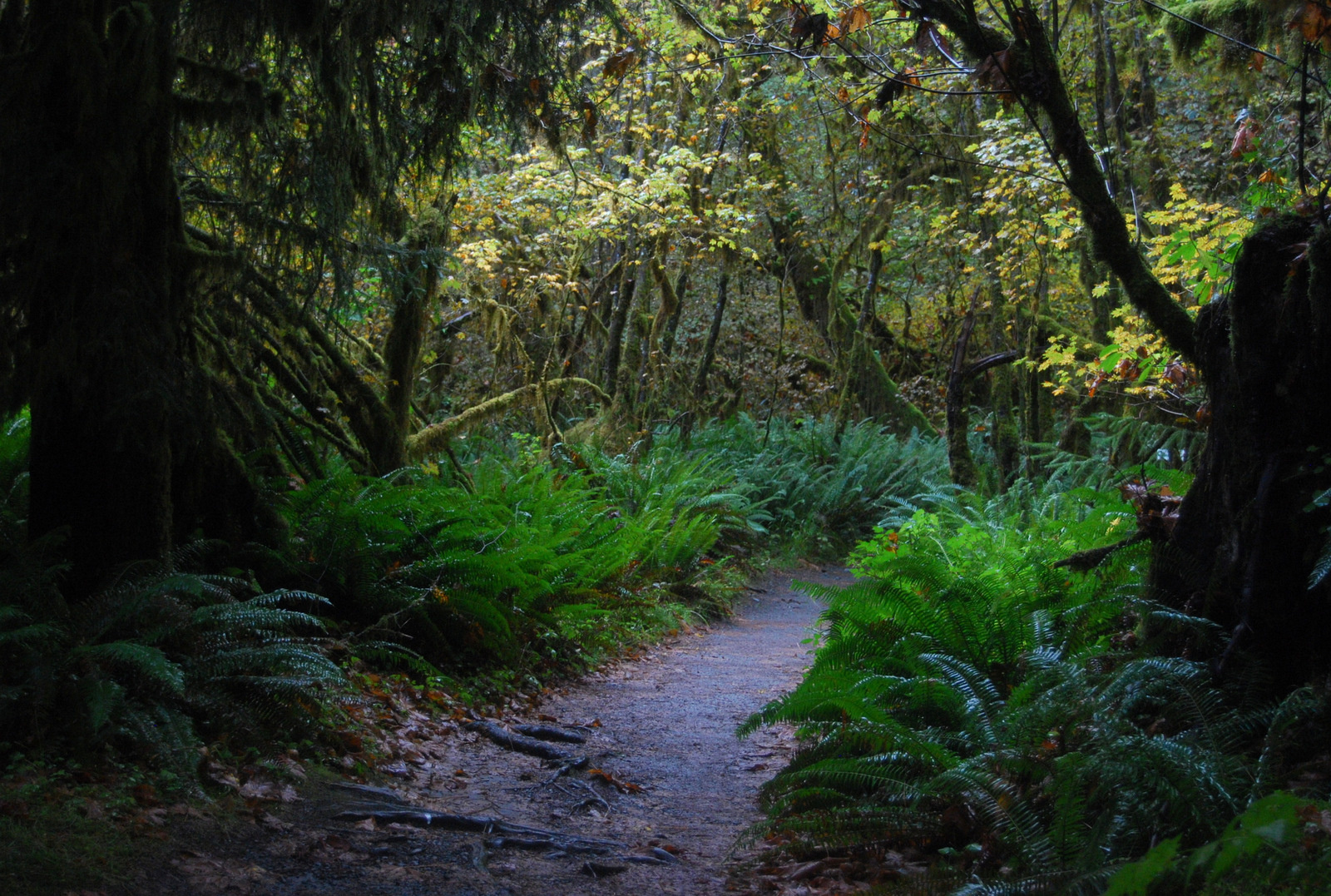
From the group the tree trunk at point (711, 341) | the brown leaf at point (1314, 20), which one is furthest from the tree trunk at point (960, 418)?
the brown leaf at point (1314, 20)

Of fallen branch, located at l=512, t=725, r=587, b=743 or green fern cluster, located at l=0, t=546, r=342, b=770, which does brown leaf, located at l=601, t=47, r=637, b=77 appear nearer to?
green fern cluster, located at l=0, t=546, r=342, b=770

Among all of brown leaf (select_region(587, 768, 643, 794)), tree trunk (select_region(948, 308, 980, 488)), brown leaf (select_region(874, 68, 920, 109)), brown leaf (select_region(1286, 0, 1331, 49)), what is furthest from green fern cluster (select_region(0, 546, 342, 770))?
tree trunk (select_region(948, 308, 980, 488))

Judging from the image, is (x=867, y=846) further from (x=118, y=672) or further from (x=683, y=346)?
(x=683, y=346)

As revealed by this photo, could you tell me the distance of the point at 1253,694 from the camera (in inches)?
119

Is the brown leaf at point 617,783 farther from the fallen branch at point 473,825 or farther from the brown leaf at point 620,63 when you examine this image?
the brown leaf at point 620,63

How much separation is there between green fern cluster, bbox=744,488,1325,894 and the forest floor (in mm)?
486

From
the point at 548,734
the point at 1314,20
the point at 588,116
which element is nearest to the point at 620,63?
the point at 588,116

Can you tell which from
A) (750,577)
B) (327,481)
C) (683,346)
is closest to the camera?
(327,481)

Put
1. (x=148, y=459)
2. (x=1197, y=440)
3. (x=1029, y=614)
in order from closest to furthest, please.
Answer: (x=148, y=459) → (x=1029, y=614) → (x=1197, y=440)

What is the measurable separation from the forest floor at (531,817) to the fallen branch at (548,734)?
0.20 feet

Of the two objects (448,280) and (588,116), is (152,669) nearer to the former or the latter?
(588,116)

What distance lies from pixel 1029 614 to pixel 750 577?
7.86m

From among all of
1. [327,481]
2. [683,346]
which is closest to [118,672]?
[327,481]

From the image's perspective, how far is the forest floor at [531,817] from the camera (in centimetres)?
295
